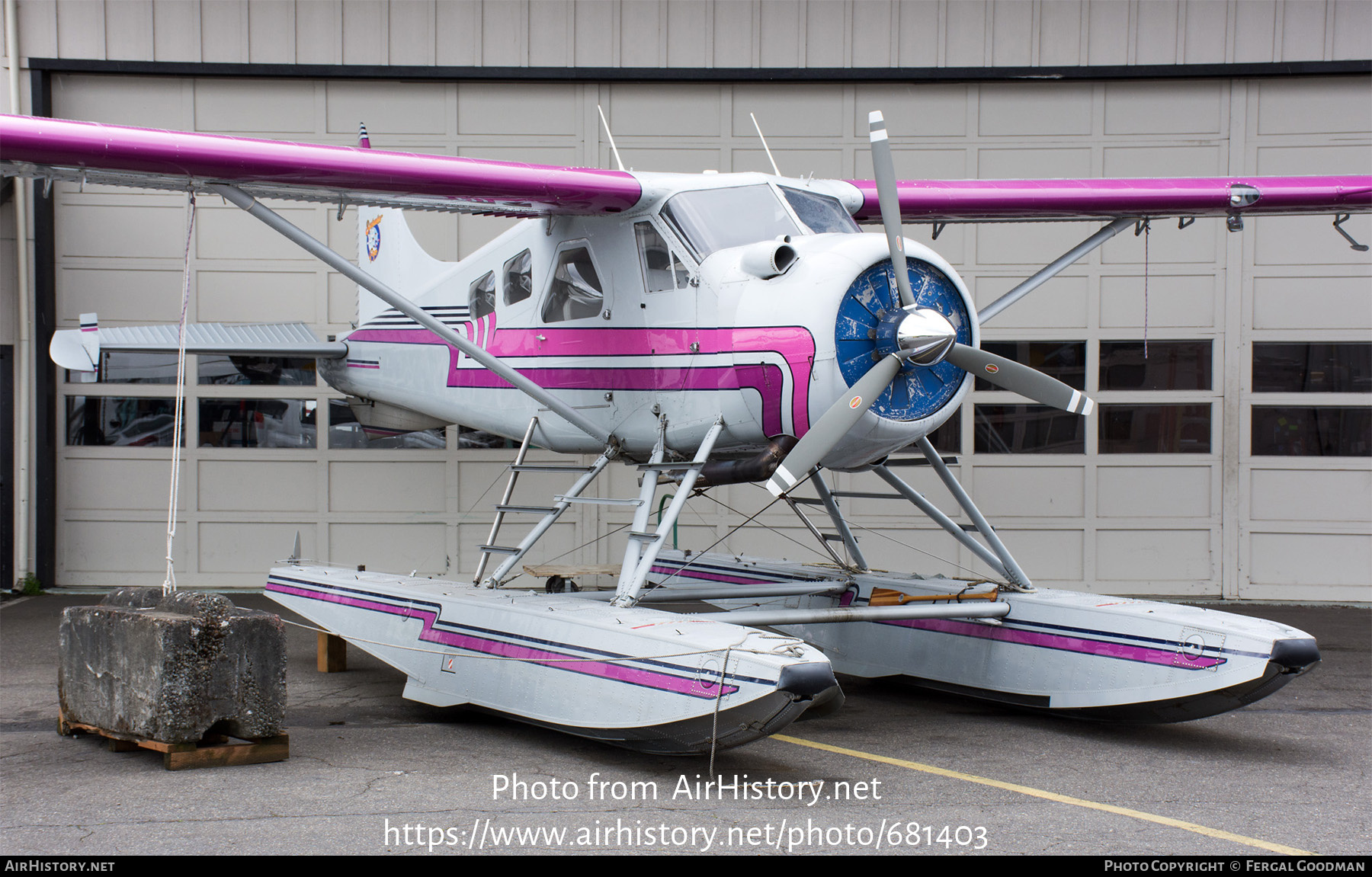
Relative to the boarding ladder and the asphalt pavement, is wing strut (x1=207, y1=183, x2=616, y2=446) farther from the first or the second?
the asphalt pavement

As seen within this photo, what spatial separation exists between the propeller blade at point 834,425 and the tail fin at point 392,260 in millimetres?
4360

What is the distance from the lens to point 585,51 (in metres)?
12.4

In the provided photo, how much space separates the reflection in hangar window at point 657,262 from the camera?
22.7ft

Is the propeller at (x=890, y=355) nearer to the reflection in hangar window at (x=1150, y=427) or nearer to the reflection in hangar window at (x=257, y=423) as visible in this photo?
the reflection in hangar window at (x=1150, y=427)

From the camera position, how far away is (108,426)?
12.5m

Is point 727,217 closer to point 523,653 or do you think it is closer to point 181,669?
point 523,653

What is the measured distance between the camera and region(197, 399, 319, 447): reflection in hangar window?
1252 centimetres

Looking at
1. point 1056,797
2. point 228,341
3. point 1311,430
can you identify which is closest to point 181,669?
point 1056,797

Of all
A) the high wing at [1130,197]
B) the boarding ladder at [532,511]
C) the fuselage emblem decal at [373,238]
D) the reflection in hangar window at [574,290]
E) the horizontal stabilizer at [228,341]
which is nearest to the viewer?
the boarding ladder at [532,511]

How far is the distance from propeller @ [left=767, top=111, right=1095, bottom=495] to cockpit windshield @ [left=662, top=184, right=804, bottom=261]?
81 cm

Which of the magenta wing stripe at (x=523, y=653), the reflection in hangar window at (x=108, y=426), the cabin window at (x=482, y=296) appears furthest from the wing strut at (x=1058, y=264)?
the reflection in hangar window at (x=108, y=426)

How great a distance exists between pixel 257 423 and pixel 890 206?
28.7 ft

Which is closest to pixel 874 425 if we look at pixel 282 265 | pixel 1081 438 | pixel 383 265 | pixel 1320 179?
pixel 1320 179

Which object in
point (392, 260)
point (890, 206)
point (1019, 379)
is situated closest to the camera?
point (890, 206)
